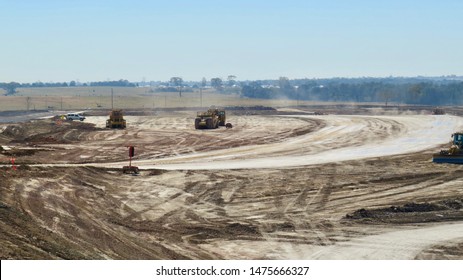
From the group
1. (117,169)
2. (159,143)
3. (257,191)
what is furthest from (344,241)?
(159,143)

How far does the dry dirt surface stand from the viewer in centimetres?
2303

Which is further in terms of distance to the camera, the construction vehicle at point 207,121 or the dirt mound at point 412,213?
the construction vehicle at point 207,121

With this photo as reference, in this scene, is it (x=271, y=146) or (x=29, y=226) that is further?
(x=271, y=146)

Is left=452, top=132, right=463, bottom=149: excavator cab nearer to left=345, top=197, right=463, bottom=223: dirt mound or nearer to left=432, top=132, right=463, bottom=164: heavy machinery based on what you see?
left=432, top=132, right=463, bottom=164: heavy machinery

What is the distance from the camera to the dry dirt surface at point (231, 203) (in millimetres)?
23031

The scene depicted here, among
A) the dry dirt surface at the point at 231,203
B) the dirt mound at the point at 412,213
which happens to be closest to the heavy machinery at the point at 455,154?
the dry dirt surface at the point at 231,203

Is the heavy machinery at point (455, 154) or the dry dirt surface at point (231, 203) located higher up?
the heavy machinery at point (455, 154)

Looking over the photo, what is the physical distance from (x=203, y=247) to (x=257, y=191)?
11.2 meters

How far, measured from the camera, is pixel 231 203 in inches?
1246

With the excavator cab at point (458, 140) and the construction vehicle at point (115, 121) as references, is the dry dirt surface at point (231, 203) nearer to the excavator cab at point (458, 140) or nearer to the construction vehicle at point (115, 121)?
the excavator cab at point (458, 140)

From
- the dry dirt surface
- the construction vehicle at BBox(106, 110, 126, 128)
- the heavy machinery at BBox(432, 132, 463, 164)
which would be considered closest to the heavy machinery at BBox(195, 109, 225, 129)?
the construction vehicle at BBox(106, 110, 126, 128)

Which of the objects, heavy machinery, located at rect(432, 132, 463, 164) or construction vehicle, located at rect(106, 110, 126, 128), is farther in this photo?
construction vehicle, located at rect(106, 110, 126, 128)

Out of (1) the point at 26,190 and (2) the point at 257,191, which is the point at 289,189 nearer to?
(2) the point at 257,191

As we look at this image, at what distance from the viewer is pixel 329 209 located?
3028 centimetres
